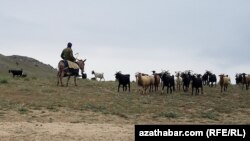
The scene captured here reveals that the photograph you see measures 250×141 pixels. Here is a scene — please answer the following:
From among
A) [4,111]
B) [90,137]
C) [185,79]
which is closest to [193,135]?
[90,137]

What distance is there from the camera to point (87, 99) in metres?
26.4

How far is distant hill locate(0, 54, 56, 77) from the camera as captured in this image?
9064cm

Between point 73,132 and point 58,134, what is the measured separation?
0.65 meters

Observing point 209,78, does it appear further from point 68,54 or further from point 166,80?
point 68,54

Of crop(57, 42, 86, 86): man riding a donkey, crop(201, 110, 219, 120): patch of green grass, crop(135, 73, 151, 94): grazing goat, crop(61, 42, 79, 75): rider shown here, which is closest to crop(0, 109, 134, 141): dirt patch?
crop(201, 110, 219, 120): patch of green grass

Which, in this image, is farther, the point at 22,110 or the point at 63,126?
the point at 22,110

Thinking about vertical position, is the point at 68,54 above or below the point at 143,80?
above

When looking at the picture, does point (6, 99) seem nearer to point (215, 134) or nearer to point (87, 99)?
point (87, 99)

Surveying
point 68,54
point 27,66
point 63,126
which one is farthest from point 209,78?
point 27,66

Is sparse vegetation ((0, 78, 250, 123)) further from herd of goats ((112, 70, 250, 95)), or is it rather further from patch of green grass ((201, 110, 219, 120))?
herd of goats ((112, 70, 250, 95))

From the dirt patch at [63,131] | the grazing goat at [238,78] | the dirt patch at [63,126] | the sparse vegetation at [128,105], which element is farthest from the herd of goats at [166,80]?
the dirt patch at [63,131]

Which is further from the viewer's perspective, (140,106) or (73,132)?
(140,106)

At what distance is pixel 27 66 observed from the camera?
103 m

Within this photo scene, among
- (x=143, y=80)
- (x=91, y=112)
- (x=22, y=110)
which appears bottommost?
(x=91, y=112)
